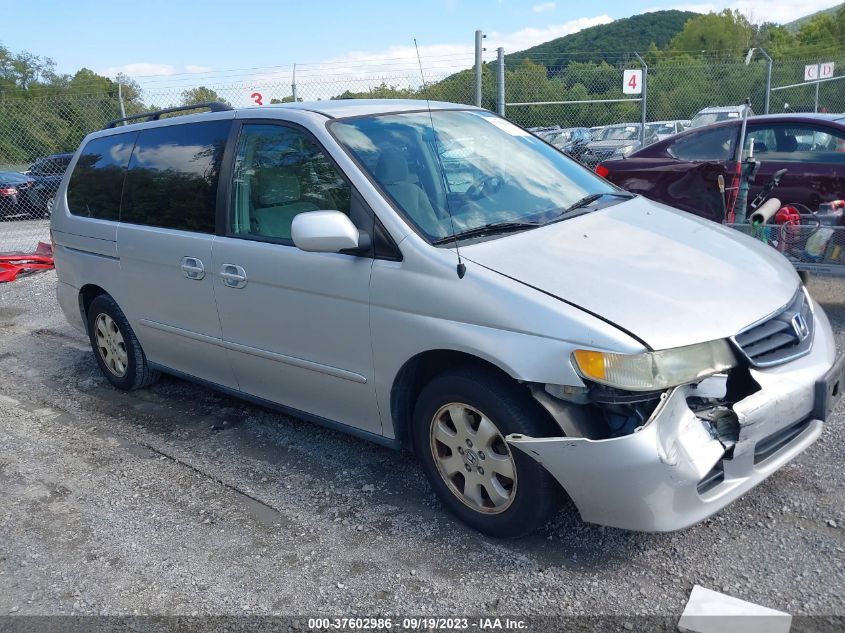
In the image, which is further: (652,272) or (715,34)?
(715,34)

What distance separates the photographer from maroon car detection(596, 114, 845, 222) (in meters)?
6.77

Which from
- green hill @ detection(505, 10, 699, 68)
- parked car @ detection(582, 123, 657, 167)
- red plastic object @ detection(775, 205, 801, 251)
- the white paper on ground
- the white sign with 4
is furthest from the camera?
green hill @ detection(505, 10, 699, 68)

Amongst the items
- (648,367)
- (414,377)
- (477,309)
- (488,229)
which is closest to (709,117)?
(488,229)

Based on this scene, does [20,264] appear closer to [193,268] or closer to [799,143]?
[193,268]

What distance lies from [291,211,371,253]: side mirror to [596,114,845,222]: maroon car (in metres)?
4.67

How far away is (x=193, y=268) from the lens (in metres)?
4.16

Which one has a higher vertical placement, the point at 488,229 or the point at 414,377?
the point at 488,229

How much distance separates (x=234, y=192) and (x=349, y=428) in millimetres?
1403

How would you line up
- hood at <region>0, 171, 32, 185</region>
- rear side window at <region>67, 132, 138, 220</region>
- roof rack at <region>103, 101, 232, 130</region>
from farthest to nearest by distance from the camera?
1. hood at <region>0, 171, 32, 185</region>
2. rear side window at <region>67, 132, 138, 220</region>
3. roof rack at <region>103, 101, 232, 130</region>

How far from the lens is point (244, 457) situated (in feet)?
13.7

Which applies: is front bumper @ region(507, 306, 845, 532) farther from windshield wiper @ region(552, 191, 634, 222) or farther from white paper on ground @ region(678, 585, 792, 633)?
windshield wiper @ region(552, 191, 634, 222)

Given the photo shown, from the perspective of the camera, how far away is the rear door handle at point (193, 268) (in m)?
4.12

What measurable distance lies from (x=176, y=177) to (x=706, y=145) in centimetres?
533

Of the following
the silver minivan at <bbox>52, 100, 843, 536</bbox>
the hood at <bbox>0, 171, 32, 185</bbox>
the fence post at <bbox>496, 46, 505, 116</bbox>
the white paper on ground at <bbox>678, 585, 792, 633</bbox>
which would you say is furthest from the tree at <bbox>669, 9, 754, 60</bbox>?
the white paper on ground at <bbox>678, 585, 792, 633</bbox>
